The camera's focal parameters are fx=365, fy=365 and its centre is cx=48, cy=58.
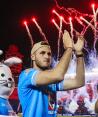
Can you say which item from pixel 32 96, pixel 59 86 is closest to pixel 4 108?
pixel 59 86

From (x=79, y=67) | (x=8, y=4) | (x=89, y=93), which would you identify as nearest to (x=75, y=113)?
(x=89, y=93)

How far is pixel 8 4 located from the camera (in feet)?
26.6

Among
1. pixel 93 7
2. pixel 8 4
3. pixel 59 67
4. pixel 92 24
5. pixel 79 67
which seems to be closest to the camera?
pixel 59 67

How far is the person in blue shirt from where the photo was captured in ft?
7.30

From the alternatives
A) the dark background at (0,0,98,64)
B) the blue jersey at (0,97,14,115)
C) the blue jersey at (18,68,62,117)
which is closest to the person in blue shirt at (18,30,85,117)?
the blue jersey at (18,68,62,117)

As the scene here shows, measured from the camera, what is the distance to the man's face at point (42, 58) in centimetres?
240

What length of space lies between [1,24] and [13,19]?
1.03 ft

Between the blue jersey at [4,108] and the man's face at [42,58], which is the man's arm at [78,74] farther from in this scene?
the blue jersey at [4,108]

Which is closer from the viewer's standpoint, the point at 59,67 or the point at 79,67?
the point at 59,67

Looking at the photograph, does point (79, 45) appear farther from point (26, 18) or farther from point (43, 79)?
point (26, 18)

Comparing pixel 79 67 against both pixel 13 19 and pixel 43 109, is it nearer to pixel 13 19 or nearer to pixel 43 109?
pixel 43 109

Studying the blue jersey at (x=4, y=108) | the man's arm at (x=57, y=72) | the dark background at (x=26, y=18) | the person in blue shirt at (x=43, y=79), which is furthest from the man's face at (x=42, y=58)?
the dark background at (x=26, y=18)

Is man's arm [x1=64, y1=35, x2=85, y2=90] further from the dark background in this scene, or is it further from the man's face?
the dark background

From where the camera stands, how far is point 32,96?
7.58ft
